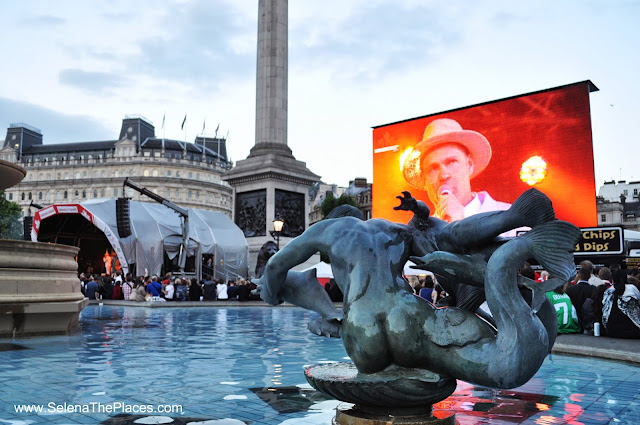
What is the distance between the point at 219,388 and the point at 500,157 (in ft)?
83.7

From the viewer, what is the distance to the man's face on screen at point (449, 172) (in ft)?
93.0

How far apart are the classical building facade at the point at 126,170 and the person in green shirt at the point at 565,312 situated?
3464 inches

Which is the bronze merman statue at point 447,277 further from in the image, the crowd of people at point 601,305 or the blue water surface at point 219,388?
the crowd of people at point 601,305

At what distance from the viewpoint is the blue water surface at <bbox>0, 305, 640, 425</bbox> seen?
389cm

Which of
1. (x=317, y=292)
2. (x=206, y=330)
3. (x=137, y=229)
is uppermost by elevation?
(x=137, y=229)

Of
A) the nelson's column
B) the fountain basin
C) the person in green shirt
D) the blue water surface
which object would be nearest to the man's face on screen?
the nelson's column

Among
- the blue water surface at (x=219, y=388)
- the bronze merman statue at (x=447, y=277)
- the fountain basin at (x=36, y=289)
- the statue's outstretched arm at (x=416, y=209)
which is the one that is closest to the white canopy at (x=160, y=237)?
the fountain basin at (x=36, y=289)

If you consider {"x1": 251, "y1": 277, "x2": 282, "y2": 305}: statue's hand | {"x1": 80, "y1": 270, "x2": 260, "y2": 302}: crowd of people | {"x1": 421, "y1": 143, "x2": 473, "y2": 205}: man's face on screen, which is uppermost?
{"x1": 421, "y1": 143, "x2": 473, "y2": 205}: man's face on screen

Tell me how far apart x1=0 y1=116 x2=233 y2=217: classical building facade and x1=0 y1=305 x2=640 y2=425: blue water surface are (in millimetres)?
88241

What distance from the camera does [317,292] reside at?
9.98 feet

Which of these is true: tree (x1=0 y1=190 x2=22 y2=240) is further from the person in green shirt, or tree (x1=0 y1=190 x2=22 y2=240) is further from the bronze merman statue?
the bronze merman statue

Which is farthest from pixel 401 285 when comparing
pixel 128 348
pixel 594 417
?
pixel 128 348

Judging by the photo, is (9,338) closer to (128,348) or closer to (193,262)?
(128,348)

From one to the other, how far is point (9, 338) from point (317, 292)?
7.59 m
